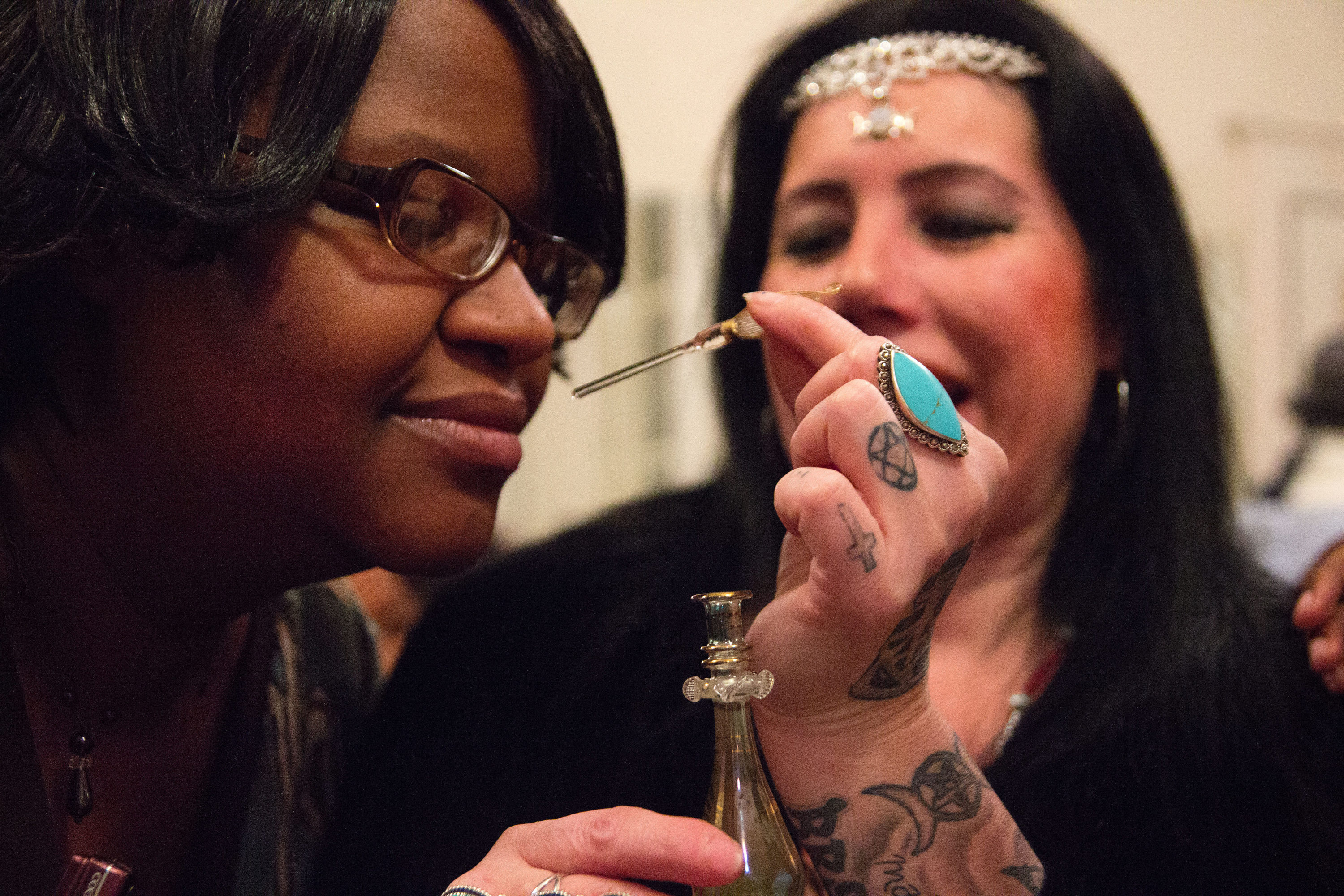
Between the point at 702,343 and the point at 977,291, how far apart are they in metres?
0.38

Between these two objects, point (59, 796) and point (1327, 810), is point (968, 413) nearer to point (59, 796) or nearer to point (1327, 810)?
point (1327, 810)

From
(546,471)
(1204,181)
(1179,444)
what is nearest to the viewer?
(1179,444)

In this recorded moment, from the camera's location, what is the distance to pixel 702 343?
2.77 feet

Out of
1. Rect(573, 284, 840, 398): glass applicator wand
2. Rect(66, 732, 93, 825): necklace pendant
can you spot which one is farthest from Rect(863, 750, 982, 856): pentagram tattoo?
Rect(66, 732, 93, 825): necklace pendant

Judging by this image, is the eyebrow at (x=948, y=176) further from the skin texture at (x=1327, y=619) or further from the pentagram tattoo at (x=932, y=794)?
the pentagram tattoo at (x=932, y=794)

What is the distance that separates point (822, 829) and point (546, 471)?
2.34 metres

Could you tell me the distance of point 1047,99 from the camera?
3.97 ft

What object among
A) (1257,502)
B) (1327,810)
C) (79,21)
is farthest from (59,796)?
(1257,502)

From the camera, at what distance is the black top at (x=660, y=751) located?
2.85 ft

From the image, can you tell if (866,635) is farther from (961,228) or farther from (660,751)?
(961,228)

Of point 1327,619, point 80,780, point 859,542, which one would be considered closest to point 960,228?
point 1327,619

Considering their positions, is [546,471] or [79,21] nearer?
[79,21]

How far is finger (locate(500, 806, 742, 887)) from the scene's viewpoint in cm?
58

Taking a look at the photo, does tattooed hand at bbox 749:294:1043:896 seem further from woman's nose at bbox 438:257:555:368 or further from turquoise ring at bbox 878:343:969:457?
woman's nose at bbox 438:257:555:368
